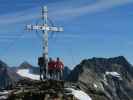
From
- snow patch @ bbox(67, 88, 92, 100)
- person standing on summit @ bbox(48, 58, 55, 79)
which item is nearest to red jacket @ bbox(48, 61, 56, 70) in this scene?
person standing on summit @ bbox(48, 58, 55, 79)

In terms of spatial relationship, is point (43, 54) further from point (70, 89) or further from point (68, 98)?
point (68, 98)

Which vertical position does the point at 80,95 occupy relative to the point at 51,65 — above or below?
below

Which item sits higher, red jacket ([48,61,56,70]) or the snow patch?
red jacket ([48,61,56,70])

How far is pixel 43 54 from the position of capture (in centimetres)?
8769

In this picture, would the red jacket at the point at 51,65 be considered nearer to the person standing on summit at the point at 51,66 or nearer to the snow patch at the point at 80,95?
the person standing on summit at the point at 51,66

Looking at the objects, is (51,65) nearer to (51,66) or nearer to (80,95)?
(51,66)

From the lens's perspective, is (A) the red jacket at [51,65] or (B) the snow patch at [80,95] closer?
(B) the snow patch at [80,95]

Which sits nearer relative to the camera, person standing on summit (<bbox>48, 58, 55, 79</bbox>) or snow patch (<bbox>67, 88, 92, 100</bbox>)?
snow patch (<bbox>67, 88, 92, 100</bbox>)

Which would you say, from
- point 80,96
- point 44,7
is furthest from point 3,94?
point 44,7

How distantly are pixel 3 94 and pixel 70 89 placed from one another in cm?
1369

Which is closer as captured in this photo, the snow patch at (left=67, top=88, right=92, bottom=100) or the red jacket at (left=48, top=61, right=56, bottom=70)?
the snow patch at (left=67, top=88, right=92, bottom=100)

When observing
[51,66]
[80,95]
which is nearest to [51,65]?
[51,66]

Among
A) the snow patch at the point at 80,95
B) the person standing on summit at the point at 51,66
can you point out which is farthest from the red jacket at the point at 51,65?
the snow patch at the point at 80,95

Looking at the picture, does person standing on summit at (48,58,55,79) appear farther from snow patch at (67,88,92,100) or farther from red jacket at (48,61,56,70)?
snow patch at (67,88,92,100)
